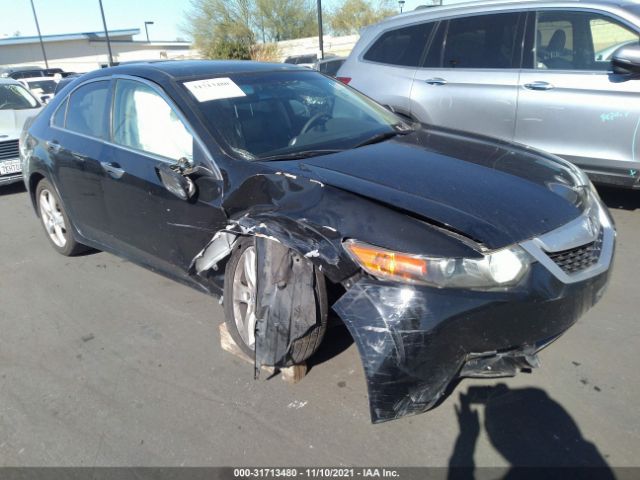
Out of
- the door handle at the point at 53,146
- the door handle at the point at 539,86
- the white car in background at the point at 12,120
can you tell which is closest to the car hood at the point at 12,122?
the white car in background at the point at 12,120

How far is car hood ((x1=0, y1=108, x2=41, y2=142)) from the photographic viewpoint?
7.66 meters

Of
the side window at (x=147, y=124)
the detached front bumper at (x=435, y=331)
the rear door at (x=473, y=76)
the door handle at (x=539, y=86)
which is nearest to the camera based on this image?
the detached front bumper at (x=435, y=331)

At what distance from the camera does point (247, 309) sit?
2959 mm

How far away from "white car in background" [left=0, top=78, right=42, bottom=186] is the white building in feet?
145

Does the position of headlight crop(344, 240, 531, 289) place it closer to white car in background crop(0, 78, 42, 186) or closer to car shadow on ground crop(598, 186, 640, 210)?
car shadow on ground crop(598, 186, 640, 210)

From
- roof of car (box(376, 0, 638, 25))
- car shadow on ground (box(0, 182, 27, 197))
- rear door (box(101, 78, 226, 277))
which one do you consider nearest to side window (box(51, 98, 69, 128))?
rear door (box(101, 78, 226, 277))

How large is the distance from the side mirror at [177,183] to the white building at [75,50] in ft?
169

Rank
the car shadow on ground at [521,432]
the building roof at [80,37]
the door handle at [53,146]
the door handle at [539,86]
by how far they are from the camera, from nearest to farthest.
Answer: the car shadow on ground at [521,432] < the door handle at [53,146] < the door handle at [539,86] < the building roof at [80,37]

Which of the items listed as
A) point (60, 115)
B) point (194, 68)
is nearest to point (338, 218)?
point (194, 68)

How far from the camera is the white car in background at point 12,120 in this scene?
7411 millimetres

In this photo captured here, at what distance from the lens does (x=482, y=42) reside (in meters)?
5.43

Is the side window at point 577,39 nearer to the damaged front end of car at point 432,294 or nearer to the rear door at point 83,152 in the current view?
the damaged front end of car at point 432,294

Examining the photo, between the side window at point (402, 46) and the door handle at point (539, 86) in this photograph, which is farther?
the side window at point (402, 46)

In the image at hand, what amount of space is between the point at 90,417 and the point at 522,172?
2.54 meters
